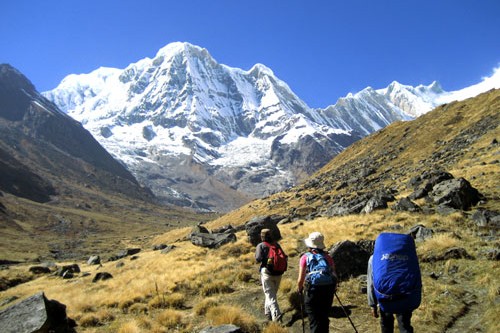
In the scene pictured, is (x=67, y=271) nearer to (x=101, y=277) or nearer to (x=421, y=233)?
(x=101, y=277)

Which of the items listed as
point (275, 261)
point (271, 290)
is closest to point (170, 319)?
point (271, 290)

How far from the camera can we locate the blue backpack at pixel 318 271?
881 cm

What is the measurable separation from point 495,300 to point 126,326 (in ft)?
33.1

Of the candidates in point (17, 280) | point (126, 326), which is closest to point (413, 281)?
point (126, 326)

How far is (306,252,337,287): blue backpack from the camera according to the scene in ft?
28.9

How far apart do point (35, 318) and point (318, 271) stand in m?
7.53

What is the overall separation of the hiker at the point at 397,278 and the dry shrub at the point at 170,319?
21.8 feet

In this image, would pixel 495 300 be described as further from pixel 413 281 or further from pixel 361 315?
pixel 413 281

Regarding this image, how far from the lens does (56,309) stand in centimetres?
1157

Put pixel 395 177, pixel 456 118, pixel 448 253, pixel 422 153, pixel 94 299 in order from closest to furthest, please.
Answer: pixel 448 253, pixel 94 299, pixel 395 177, pixel 422 153, pixel 456 118

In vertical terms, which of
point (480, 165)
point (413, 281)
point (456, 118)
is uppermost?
point (456, 118)

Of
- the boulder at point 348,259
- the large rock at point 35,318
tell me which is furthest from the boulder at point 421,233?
the large rock at point 35,318

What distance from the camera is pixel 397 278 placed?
7688 millimetres

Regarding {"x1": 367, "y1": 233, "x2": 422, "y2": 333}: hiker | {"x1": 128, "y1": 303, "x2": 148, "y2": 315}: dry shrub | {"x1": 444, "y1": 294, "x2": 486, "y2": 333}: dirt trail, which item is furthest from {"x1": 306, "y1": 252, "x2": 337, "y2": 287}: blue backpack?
{"x1": 128, "y1": 303, "x2": 148, "y2": 315}: dry shrub
